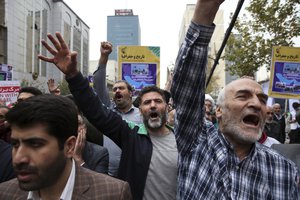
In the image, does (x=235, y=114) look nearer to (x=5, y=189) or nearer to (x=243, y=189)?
(x=243, y=189)

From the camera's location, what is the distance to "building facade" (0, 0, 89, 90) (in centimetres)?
4009

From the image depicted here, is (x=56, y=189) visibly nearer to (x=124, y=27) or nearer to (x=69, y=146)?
(x=69, y=146)

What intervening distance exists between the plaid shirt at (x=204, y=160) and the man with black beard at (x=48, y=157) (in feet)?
1.25

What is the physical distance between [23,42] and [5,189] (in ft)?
153

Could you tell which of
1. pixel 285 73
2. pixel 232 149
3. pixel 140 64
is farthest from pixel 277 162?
pixel 140 64

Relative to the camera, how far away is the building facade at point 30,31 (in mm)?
40094

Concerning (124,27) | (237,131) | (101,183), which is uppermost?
(124,27)

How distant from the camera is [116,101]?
4.29m

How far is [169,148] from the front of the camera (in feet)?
8.85

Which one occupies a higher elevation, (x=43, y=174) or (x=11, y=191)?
(x=43, y=174)

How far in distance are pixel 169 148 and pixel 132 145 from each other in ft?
0.89

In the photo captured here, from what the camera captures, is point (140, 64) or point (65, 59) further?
point (140, 64)

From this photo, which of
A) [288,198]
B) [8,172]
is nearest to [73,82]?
[8,172]

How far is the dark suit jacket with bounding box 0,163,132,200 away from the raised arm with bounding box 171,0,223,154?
0.41 meters
